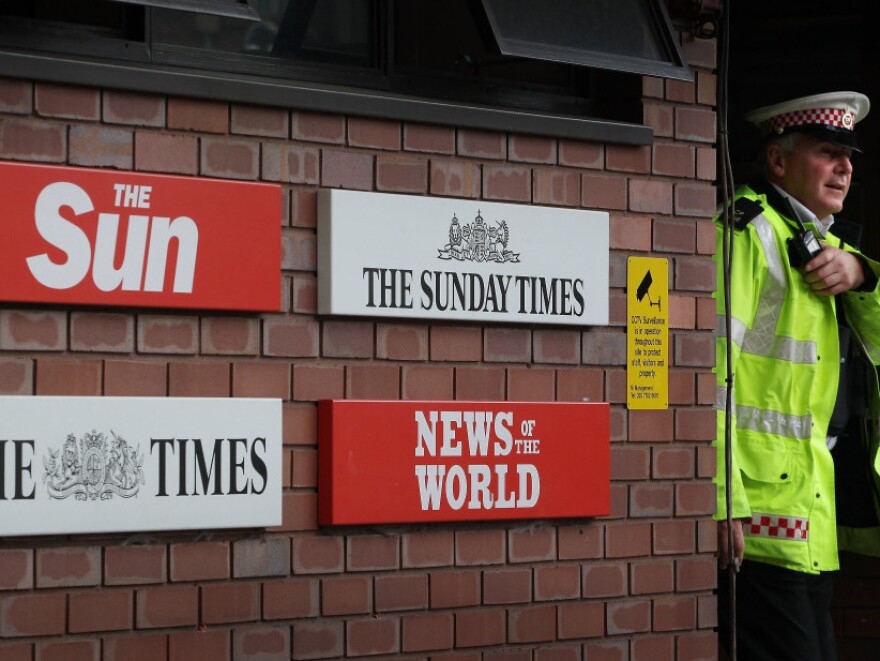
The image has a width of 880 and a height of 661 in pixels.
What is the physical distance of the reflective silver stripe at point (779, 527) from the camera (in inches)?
191

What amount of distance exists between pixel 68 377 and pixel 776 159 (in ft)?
8.86

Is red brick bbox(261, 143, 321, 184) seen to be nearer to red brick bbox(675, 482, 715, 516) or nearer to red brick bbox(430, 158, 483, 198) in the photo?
red brick bbox(430, 158, 483, 198)

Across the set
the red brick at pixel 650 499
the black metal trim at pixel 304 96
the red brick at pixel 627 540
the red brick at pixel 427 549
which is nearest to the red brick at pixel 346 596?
the red brick at pixel 427 549

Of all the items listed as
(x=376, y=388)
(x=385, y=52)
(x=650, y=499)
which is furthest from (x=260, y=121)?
(x=650, y=499)

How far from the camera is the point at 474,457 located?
4.20 meters

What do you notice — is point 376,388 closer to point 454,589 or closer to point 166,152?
point 454,589

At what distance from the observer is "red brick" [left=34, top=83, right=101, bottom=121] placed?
3621mm

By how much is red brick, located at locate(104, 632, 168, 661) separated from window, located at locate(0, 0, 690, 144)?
4.40 ft

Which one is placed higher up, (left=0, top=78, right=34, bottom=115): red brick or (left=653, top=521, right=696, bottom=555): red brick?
(left=0, top=78, right=34, bottom=115): red brick

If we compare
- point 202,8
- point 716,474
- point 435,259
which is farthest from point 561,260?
point 202,8

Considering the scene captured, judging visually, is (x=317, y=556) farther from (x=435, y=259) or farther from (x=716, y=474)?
(x=716, y=474)

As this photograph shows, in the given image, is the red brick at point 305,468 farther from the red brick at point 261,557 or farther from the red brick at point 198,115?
the red brick at point 198,115

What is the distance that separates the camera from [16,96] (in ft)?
11.8

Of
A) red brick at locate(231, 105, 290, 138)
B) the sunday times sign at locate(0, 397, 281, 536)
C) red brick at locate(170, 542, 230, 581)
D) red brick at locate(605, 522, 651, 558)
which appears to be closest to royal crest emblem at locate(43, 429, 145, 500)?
the sunday times sign at locate(0, 397, 281, 536)
